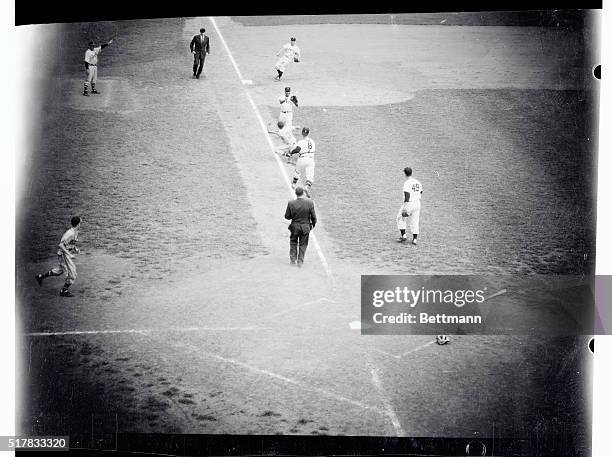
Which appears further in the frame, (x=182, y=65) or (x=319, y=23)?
(x=182, y=65)

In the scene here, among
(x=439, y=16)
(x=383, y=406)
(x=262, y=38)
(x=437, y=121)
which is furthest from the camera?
(x=437, y=121)

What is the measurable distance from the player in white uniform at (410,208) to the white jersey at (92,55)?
433 cm

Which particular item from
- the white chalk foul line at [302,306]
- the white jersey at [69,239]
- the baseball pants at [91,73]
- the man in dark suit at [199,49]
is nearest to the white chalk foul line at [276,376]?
the white chalk foul line at [302,306]

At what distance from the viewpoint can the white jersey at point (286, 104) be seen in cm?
1359

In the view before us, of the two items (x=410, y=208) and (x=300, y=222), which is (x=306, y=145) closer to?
(x=300, y=222)

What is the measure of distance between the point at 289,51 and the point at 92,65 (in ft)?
8.56

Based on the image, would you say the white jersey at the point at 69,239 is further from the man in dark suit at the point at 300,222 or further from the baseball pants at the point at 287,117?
the baseball pants at the point at 287,117

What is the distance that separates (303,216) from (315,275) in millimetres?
780

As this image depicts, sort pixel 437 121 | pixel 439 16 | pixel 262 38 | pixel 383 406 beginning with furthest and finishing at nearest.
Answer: pixel 437 121, pixel 262 38, pixel 439 16, pixel 383 406

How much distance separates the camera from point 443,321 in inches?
450

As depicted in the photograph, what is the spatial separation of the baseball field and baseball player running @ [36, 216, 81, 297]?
0.13m

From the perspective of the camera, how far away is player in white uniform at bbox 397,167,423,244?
1288 centimetres

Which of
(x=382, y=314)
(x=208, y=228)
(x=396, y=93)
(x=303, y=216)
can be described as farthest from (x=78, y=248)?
(x=396, y=93)

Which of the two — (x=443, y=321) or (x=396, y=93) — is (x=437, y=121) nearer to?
(x=396, y=93)
